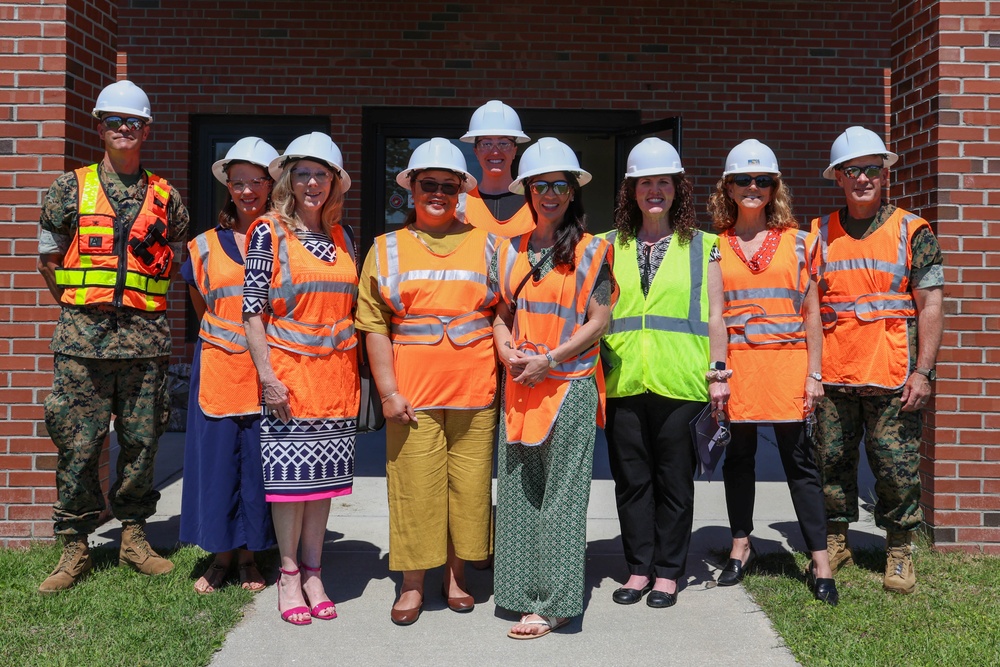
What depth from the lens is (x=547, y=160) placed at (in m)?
3.74

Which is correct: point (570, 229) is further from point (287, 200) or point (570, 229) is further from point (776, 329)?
point (287, 200)

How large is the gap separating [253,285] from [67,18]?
2.15 meters

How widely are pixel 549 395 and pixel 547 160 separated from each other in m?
0.97

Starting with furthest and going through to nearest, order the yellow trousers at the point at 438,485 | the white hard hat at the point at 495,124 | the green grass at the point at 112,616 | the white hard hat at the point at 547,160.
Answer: the white hard hat at the point at 495,124 → the yellow trousers at the point at 438,485 → the white hard hat at the point at 547,160 → the green grass at the point at 112,616

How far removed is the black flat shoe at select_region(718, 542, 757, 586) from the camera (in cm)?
434

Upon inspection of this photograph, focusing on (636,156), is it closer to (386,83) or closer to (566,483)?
(566,483)

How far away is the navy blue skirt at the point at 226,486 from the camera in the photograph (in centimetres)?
411

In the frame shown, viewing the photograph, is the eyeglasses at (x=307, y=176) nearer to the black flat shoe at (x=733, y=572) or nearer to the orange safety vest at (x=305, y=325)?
the orange safety vest at (x=305, y=325)

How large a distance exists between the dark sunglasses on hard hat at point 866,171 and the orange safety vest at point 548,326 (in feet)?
4.47

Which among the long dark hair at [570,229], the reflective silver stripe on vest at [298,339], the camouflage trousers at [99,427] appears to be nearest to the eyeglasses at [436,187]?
the long dark hair at [570,229]

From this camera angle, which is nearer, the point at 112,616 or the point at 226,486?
the point at 112,616

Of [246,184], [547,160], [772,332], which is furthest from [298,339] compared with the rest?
[772,332]

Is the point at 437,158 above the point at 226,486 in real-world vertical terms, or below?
above

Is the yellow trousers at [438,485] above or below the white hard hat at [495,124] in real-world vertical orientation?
below
